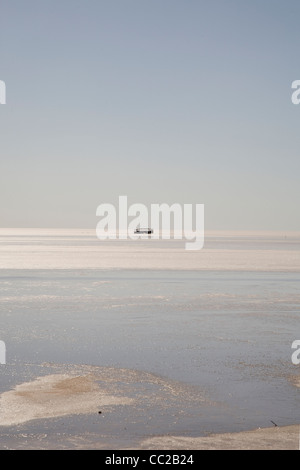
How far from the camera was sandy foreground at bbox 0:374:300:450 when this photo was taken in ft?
27.9

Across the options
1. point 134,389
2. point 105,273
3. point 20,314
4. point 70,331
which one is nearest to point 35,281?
point 105,273

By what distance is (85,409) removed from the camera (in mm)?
10242

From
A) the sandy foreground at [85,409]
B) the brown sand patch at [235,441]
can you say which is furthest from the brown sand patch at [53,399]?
the brown sand patch at [235,441]

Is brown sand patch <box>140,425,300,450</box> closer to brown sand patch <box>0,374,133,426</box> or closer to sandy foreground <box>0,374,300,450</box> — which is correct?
sandy foreground <box>0,374,300,450</box>

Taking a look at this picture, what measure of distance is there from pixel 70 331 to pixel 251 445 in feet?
32.4

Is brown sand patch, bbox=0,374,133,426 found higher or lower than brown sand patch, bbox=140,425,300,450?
higher

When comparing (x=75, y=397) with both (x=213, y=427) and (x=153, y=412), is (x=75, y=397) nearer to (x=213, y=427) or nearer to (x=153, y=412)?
(x=153, y=412)

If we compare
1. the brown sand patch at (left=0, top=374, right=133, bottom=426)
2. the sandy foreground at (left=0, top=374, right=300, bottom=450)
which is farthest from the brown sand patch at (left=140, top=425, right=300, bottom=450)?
the brown sand patch at (left=0, top=374, right=133, bottom=426)

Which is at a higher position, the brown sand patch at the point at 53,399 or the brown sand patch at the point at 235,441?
the brown sand patch at the point at 53,399

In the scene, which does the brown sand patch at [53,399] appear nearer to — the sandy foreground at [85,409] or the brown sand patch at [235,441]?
the sandy foreground at [85,409]

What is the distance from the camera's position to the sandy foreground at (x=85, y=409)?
335 inches

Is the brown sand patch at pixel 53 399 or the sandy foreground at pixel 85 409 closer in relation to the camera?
the sandy foreground at pixel 85 409

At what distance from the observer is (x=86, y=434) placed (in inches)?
351
